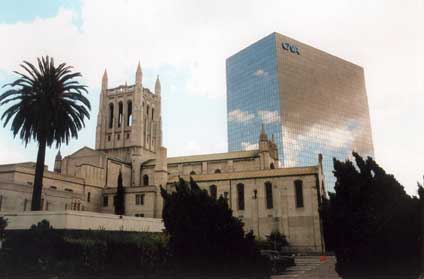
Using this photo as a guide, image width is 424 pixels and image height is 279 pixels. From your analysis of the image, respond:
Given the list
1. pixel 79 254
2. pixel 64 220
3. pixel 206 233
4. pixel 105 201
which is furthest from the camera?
pixel 105 201

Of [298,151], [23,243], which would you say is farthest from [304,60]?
[23,243]

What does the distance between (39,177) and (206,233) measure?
79.8ft

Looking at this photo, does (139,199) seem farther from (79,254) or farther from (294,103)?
(294,103)

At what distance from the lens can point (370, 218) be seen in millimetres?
14859

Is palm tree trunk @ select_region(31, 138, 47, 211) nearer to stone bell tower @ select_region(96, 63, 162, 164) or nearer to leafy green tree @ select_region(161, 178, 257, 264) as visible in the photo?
leafy green tree @ select_region(161, 178, 257, 264)

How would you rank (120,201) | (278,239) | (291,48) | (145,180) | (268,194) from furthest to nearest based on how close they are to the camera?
(291,48), (145,180), (120,201), (268,194), (278,239)

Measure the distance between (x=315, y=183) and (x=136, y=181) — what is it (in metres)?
33.9

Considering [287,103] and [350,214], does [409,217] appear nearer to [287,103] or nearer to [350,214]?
[350,214]

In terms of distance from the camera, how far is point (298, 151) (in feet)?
408

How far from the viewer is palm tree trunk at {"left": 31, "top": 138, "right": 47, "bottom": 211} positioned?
116 ft

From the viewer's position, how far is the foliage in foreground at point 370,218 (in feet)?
47.0

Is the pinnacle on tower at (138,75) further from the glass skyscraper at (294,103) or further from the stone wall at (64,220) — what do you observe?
the stone wall at (64,220)

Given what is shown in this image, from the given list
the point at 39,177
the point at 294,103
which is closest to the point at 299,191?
the point at 39,177

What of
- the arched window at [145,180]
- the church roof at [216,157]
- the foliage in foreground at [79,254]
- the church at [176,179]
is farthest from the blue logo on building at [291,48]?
the foliage in foreground at [79,254]
